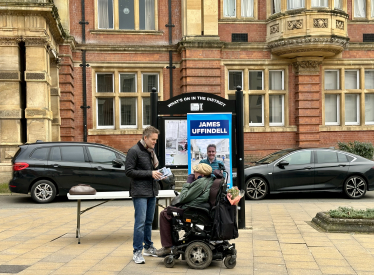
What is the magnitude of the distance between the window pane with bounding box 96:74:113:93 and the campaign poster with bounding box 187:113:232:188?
45.0 ft

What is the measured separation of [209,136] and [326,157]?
6.96 m

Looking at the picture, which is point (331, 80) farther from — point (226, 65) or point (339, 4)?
point (226, 65)

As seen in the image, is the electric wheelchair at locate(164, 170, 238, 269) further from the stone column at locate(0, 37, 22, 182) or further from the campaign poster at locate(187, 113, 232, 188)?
the stone column at locate(0, 37, 22, 182)

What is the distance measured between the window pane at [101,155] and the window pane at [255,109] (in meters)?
9.16

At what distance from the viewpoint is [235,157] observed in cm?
977

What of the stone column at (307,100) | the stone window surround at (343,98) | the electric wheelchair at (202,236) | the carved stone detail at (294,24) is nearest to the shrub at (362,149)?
the stone window surround at (343,98)

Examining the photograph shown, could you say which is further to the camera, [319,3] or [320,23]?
[319,3]

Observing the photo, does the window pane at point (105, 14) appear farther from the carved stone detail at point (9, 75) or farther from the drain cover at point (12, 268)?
the drain cover at point (12, 268)

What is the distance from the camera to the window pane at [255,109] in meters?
22.9

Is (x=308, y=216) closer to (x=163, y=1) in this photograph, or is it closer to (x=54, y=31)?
(x=54, y=31)

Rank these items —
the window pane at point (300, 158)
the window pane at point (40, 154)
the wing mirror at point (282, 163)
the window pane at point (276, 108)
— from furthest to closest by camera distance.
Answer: the window pane at point (276, 108) → the window pane at point (300, 158) → the wing mirror at point (282, 163) → the window pane at point (40, 154)

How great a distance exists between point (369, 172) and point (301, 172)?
6.59 feet

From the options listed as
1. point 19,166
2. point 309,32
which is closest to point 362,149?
point 309,32

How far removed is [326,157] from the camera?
1544 cm
